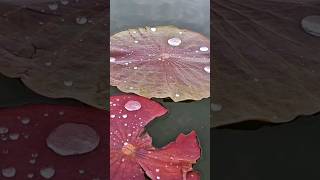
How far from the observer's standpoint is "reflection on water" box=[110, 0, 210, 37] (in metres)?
1.50

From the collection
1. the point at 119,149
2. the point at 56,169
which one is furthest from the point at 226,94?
the point at 56,169

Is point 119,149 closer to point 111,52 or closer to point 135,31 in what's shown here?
point 111,52

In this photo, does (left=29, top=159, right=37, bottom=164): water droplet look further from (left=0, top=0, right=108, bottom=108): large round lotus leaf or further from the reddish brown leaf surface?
(left=0, top=0, right=108, bottom=108): large round lotus leaf

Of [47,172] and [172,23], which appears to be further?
[172,23]

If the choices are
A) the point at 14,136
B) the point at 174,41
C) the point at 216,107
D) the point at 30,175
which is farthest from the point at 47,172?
the point at 174,41

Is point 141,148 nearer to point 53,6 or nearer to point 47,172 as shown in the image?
point 47,172

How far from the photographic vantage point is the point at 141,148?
1.14 metres

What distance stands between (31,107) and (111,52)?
10.0 inches

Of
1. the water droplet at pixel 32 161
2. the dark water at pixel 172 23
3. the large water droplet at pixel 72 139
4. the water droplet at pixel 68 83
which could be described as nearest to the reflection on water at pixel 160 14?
the dark water at pixel 172 23

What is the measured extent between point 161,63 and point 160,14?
252 millimetres

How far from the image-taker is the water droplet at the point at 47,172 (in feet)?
3.49

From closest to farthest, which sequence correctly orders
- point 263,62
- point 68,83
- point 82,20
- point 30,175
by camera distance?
1. point 30,175
2. point 68,83
3. point 263,62
4. point 82,20

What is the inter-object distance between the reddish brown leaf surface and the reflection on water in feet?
1.10

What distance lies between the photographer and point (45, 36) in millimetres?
1417
